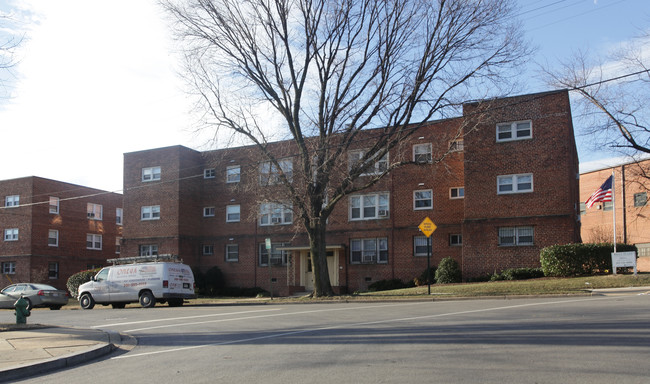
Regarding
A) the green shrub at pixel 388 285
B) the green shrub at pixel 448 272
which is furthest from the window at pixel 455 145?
the green shrub at pixel 388 285

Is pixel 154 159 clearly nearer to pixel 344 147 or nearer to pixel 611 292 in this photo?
pixel 344 147

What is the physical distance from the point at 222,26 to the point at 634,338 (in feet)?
68.0

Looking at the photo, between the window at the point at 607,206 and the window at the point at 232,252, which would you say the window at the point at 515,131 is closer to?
the window at the point at 232,252

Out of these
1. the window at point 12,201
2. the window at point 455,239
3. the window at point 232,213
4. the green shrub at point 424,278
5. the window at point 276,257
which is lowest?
the green shrub at point 424,278

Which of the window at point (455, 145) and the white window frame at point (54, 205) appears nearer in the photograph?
the window at point (455, 145)

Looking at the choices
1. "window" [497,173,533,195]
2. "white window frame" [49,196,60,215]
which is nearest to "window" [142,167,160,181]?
"white window frame" [49,196,60,215]

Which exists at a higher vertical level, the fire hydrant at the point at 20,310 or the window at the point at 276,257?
the window at the point at 276,257

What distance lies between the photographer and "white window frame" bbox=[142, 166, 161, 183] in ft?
129

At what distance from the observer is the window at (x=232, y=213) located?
38.6 m

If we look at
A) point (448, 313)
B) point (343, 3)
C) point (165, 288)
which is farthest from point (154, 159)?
point (448, 313)

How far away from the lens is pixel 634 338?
9250 millimetres

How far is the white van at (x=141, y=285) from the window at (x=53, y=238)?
74.3 ft

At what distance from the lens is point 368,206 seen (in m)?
34.3

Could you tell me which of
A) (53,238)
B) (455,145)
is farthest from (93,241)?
(455,145)
